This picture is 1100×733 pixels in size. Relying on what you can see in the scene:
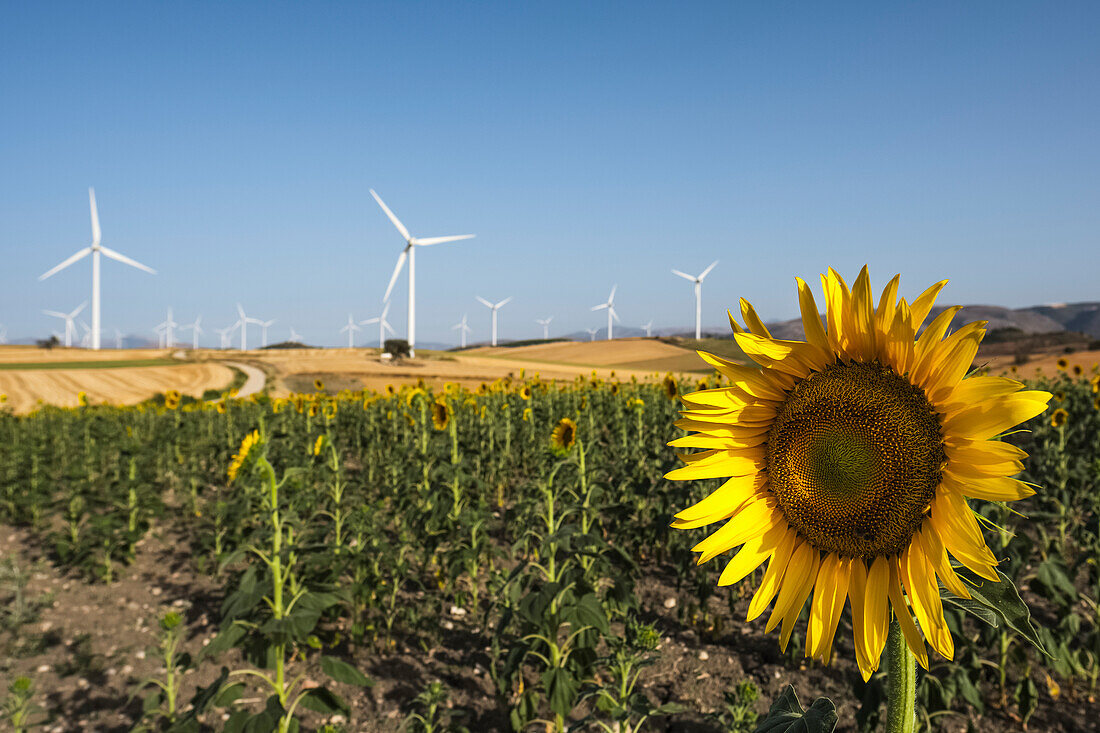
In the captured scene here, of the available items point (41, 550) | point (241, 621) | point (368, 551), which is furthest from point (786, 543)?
point (41, 550)

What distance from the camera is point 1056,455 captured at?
25.1 feet

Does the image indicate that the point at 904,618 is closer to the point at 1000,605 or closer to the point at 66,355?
the point at 1000,605

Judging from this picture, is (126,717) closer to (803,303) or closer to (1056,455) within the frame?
(803,303)

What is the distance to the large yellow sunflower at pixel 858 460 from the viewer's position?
1.04 m

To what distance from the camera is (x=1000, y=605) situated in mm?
978

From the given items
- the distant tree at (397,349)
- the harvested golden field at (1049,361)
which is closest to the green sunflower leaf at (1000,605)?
the harvested golden field at (1049,361)

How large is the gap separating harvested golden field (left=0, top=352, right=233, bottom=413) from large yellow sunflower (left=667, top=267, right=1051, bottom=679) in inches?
1383

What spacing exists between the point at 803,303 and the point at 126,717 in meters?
6.09

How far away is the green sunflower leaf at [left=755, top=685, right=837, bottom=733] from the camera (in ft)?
3.59

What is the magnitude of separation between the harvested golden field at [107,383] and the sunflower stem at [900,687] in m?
35.4

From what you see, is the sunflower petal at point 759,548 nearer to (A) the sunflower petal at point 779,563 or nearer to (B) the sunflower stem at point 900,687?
(A) the sunflower petal at point 779,563

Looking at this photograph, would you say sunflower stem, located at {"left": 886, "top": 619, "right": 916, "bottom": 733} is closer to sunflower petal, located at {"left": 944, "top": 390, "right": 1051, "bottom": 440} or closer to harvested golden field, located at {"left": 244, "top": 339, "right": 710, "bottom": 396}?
sunflower petal, located at {"left": 944, "top": 390, "right": 1051, "bottom": 440}

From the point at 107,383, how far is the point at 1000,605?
4451 cm

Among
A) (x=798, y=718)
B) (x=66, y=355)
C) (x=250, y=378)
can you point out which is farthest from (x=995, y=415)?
(x=66, y=355)
